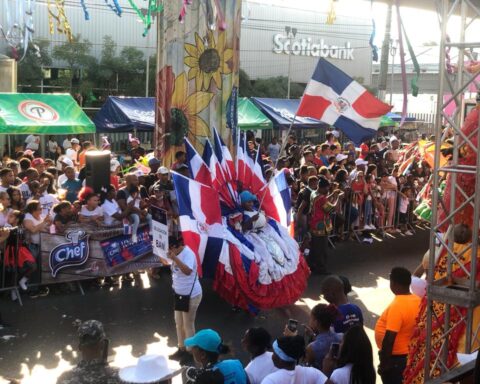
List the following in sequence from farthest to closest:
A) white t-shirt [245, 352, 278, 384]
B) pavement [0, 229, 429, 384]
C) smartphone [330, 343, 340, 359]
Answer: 1. pavement [0, 229, 429, 384]
2. smartphone [330, 343, 340, 359]
3. white t-shirt [245, 352, 278, 384]

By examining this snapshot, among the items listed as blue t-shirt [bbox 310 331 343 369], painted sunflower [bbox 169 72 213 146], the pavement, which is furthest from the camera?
painted sunflower [bbox 169 72 213 146]

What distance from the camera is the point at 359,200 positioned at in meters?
13.9

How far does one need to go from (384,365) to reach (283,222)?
4.81 m

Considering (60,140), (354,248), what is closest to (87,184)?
(354,248)

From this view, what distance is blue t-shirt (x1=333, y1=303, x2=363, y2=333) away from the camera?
539cm

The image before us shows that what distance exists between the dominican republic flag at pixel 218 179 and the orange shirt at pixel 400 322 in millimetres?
4191

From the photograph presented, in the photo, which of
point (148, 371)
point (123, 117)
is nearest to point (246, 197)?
point (148, 371)

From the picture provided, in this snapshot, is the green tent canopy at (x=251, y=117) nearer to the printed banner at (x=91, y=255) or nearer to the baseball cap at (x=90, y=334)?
the printed banner at (x=91, y=255)

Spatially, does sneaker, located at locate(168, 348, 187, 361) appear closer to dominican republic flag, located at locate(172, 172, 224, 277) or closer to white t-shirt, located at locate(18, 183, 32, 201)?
dominican republic flag, located at locate(172, 172, 224, 277)

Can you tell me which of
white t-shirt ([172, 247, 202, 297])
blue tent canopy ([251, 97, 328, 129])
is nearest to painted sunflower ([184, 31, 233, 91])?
white t-shirt ([172, 247, 202, 297])

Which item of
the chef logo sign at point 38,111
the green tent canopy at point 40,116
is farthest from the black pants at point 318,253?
the chef logo sign at point 38,111

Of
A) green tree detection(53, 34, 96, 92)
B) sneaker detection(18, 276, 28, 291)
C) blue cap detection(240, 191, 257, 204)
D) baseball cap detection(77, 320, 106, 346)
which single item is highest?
green tree detection(53, 34, 96, 92)

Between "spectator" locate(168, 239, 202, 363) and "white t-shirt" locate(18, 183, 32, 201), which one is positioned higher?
"white t-shirt" locate(18, 183, 32, 201)

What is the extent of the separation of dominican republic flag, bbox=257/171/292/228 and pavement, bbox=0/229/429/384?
1262 millimetres
